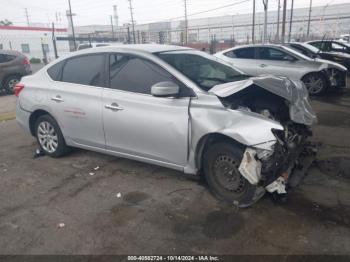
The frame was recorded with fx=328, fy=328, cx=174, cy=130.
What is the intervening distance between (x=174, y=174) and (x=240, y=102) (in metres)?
1.36

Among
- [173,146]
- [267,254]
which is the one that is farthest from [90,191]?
[267,254]

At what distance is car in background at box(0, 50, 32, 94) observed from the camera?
12203 millimetres

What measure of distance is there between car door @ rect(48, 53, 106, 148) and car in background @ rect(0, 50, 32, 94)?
843 centimetres

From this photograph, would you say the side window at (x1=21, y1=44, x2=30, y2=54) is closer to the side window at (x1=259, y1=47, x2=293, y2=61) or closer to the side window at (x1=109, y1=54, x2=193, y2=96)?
the side window at (x1=259, y1=47, x2=293, y2=61)

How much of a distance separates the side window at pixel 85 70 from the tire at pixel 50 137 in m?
0.74

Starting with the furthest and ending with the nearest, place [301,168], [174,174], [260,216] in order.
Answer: [174,174], [301,168], [260,216]

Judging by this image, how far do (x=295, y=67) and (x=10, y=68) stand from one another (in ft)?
33.1

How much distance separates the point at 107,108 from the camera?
14.2 feet

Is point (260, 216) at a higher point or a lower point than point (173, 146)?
lower

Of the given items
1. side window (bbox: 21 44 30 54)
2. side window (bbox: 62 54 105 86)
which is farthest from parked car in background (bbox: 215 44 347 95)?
side window (bbox: 21 44 30 54)

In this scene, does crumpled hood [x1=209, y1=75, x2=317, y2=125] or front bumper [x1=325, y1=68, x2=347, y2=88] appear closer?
crumpled hood [x1=209, y1=75, x2=317, y2=125]

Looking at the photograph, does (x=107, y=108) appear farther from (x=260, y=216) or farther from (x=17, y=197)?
(x=260, y=216)

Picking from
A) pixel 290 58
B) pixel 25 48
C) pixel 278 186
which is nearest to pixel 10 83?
pixel 290 58

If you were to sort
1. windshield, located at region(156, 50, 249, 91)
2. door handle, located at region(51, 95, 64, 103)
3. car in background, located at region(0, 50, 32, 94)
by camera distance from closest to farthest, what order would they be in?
windshield, located at region(156, 50, 249, 91) < door handle, located at region(51, 95, 64, 103) < car in background, located at region(0, 50, 32, 94)
